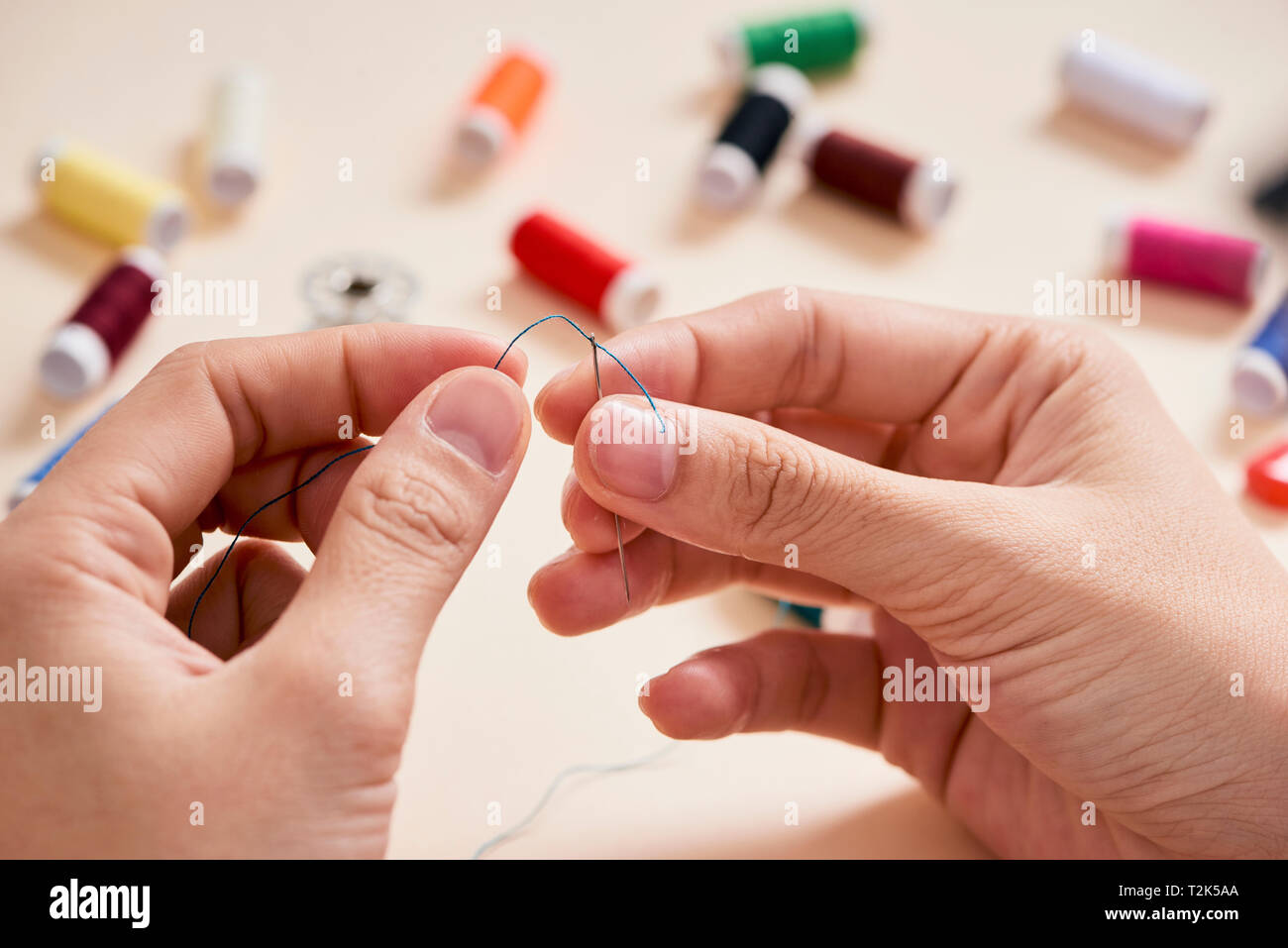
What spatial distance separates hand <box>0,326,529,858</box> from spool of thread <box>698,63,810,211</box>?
4.49 ft

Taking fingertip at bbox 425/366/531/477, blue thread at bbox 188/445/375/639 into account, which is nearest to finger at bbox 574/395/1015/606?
fingertip at bbox 425/366/531/477

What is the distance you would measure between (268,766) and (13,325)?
1.54m

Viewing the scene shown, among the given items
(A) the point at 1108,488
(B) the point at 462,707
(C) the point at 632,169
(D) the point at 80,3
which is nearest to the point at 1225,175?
(C) the point at 632,169

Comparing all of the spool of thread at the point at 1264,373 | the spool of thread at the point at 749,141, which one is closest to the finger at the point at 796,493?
the spool of thread at the point at 1264,373

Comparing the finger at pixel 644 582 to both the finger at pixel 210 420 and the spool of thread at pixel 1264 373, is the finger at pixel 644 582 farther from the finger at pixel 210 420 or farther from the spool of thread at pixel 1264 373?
the spool of thread at pixel 1264 373

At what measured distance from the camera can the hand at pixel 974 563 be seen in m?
1.32

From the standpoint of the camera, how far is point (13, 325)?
221cm

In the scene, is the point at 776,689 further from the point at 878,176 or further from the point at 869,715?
the point at 878,176

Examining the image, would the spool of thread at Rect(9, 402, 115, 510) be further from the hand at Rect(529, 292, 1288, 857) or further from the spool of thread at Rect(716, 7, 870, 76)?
the spool of thread at Rect(716, 7, 870, 76)

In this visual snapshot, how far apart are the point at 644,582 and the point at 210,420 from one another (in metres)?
0.62

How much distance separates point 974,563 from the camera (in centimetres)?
132

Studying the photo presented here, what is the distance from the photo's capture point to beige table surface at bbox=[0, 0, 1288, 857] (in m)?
1.68

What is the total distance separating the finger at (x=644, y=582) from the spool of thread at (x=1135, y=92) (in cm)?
169

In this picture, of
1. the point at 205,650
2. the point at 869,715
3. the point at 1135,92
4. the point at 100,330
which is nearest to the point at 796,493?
the point at 869,715
